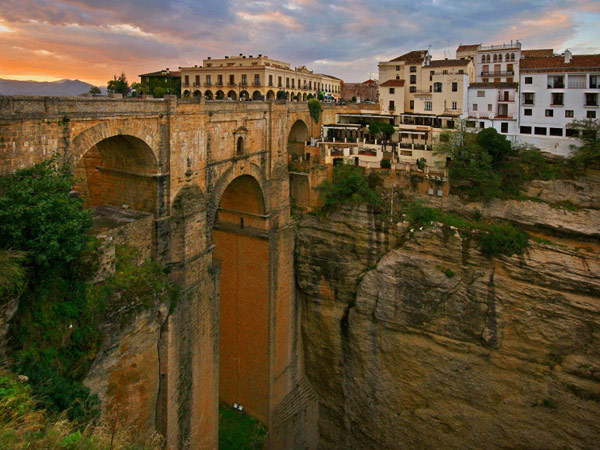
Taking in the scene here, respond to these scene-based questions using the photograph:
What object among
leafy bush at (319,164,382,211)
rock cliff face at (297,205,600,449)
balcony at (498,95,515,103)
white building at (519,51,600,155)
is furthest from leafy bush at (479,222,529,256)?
balcony at (498,95,515,103)

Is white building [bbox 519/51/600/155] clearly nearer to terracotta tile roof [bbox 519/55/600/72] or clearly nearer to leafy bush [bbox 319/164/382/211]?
terracotta tile roof [bbox 519/55/600/72]

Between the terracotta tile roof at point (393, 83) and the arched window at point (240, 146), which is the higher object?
the terracotta tile roof at point (393, 83)

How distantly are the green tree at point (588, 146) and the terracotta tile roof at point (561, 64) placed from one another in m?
2.66

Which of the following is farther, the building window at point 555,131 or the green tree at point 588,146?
the building window at point 555,131

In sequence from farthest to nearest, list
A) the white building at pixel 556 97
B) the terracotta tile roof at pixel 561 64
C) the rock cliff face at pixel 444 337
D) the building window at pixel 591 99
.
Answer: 1. the terracotta tile roof at pixel 561 64
2. the white building at pixel 556 97
3. the building window at pixel 591 99
4. the rock cliff face at pixel 444 337

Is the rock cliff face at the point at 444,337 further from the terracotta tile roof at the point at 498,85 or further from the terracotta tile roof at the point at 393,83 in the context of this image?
the terracotta tile roof at the point at 393,83

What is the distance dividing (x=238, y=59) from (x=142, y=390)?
33.1 m

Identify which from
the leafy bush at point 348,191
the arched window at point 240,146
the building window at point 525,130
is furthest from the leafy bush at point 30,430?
the building window at point 525,130

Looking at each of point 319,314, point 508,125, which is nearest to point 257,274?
point 319,314

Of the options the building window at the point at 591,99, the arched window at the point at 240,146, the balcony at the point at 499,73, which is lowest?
the arched window at the point at 240,146

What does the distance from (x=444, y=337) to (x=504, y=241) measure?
14.7 feet

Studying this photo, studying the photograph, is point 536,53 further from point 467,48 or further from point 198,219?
point 198,219

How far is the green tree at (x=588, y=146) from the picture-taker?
757 inches

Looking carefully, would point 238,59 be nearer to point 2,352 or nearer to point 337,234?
point 337,234
